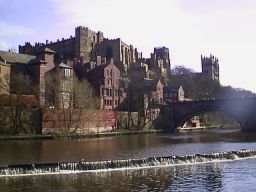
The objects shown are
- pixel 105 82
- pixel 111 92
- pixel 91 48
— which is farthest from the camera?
pixel 91 48

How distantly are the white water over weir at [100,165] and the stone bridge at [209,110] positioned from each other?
6330cm

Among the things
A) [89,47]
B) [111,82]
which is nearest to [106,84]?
[111,82]

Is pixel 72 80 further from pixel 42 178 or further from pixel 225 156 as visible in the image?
pixel 42 178

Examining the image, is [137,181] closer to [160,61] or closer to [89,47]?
[89,47]

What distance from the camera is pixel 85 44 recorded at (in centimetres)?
14450

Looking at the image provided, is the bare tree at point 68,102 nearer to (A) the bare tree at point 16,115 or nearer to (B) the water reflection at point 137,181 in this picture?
(A) the bare tree at point 16,115

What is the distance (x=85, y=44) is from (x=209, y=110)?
53.1 metres

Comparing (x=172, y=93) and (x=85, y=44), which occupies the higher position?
(x=85, y=44)

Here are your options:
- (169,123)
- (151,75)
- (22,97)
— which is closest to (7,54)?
(22,97)

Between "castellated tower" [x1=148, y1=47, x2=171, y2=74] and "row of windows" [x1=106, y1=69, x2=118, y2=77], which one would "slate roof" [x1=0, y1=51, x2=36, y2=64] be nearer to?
"row of windows" [x1=106, y1=69, x2=118, y2=77]

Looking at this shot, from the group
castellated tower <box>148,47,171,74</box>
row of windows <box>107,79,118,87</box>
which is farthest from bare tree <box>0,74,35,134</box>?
castellated tower <box>148,47,171,74</box>

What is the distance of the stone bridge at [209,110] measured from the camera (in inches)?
3942

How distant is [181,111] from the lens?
4532 inches

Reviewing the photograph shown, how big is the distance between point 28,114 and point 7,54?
26.6 metres
